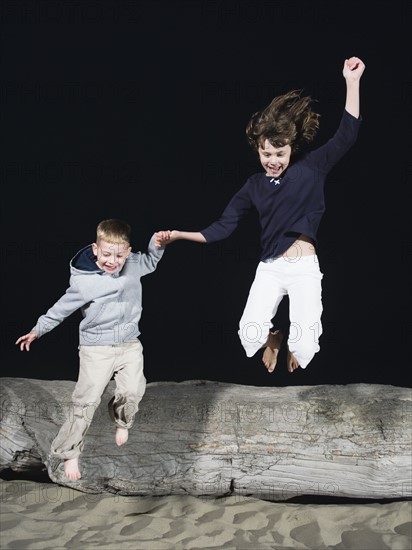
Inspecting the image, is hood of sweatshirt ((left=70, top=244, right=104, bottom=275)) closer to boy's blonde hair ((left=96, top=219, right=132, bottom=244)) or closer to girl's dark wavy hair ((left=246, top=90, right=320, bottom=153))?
boy's blonde hair ((left=96, top=219, right=132, bottom=244))

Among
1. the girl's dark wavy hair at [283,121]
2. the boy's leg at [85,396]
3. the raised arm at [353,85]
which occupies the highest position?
the raised arm at [353,85]

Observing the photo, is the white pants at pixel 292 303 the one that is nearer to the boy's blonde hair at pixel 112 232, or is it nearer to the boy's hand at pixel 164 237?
the boy's hand at pixel 164 237

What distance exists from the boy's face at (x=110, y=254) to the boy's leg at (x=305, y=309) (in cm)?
98

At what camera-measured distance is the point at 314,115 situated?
4.68 metres

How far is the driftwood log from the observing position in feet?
17.8

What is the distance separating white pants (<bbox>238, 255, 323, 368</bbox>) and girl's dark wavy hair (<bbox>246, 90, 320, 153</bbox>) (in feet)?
2.29

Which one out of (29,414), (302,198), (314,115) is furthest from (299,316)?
(29,414)

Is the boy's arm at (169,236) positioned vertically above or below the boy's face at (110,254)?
above

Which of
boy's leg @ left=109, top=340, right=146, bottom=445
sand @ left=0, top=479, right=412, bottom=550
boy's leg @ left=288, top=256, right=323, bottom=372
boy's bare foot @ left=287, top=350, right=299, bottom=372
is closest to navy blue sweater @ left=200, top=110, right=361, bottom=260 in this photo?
boy's leg @ left=288, top=256, right=323, bottom=372

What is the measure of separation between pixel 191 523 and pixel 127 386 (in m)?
1.14

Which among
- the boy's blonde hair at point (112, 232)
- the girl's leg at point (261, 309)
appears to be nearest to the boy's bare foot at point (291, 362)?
the girl's leg at point (261, 309)

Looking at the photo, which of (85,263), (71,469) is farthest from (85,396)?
(85,263)

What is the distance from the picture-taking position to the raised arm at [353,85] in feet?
14.6

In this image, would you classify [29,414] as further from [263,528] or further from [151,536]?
[263,528]
